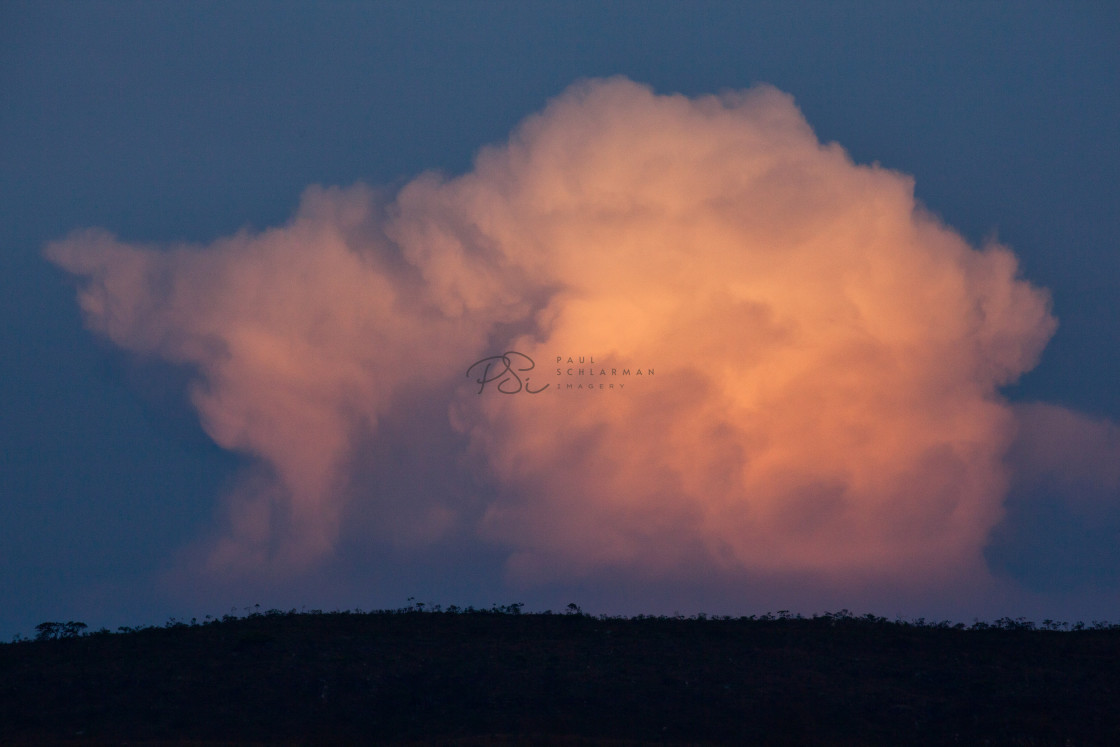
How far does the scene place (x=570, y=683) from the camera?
38.2 meters

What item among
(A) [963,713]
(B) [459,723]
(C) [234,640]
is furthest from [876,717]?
(C) [234,640]

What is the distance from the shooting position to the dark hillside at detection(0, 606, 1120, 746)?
35375 mm

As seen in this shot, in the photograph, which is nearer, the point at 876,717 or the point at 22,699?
the point at 876,717

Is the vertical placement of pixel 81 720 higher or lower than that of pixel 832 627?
lower

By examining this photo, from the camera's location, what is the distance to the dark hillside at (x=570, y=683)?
35375 mm

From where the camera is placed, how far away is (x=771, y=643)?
42.1 m

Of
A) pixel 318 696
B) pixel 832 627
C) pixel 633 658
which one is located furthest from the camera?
pixel 832 627

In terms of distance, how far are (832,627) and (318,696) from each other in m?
20.8

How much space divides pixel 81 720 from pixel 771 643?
83.4 feet

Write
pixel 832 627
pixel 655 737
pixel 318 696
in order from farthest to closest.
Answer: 1. pixel 832 627
2. pixel 318 696
3. pixel 655 737

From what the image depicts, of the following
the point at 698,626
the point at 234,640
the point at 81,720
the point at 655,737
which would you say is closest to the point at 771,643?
the point at 698,626

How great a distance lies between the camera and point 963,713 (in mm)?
35844

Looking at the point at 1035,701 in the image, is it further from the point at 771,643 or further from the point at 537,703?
the point at 537,703

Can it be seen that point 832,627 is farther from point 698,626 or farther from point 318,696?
point 318,696
